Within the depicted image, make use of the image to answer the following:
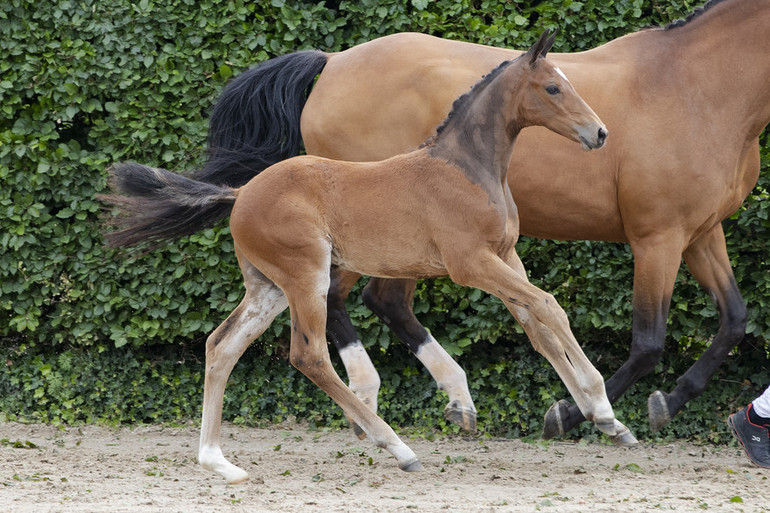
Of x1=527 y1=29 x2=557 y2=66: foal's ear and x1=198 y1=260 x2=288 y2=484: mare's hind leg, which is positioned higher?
x1=527 y1=29 x2=557 y2=66: foal's ear

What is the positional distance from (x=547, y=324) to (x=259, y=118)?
2224mm

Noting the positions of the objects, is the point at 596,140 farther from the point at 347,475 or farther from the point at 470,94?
the point at 347,475

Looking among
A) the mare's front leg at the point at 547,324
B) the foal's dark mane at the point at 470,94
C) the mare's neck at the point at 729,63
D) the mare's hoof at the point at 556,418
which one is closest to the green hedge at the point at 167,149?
the mare's neck at the point at 729,63

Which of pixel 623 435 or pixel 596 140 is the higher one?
pixel 596 140

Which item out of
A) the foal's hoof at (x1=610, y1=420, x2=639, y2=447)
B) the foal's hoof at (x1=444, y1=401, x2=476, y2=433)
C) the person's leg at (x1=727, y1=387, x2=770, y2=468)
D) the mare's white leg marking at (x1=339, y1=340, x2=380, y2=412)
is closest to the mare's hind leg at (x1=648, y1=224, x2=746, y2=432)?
the person's leg at (x1=727, y1=387, x2=770, y2=468)

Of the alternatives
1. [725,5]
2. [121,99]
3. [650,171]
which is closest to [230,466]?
[650,171]

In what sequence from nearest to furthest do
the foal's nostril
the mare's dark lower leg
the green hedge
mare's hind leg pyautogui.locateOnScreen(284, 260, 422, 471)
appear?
the foal's nostril, mare's hind leg pyautogui.locateOnScreen(284, 260, 422, 471), the mare's dark lower leg, the green hedge

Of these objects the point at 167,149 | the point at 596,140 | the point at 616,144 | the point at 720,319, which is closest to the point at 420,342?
the point at 616,144

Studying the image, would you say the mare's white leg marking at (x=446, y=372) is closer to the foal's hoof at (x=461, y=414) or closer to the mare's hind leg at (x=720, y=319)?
the foal's hoof at (x=461, y=414)

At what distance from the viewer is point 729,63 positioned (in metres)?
4.93

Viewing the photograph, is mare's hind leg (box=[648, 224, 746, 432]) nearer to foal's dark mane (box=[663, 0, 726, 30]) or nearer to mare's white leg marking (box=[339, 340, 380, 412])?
foal's dark mane (box=[663, 0, 726, 30])

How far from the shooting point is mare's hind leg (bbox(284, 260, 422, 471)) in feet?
13.6

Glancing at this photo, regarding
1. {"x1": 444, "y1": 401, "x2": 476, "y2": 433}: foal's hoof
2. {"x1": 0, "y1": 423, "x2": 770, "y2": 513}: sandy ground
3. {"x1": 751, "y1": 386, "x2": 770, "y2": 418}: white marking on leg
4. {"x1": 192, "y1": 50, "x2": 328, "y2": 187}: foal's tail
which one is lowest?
{"x1": 0, "y1": 423, "x2": 770, "y2": 513}: sandy ground

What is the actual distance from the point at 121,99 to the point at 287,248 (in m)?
2.63
